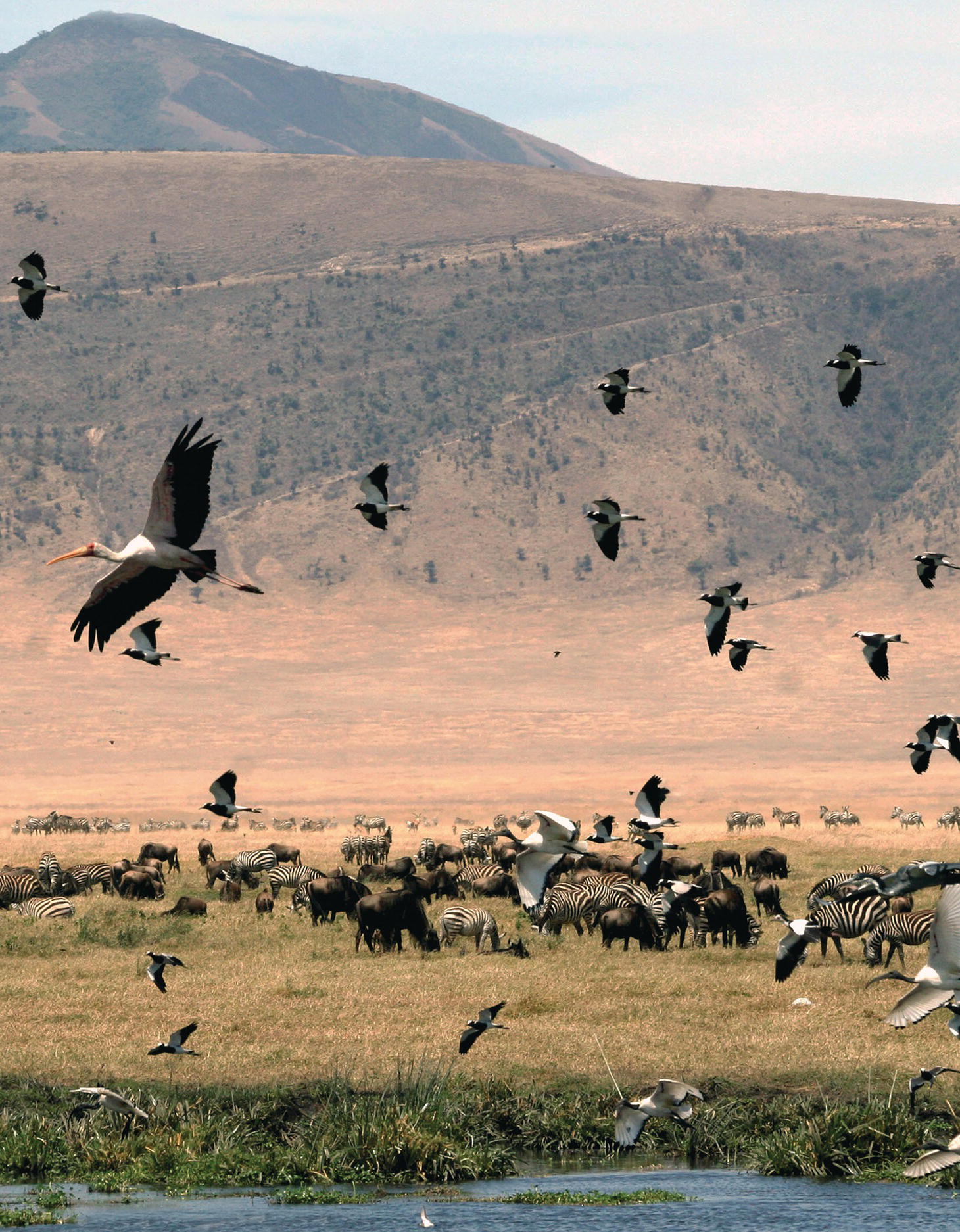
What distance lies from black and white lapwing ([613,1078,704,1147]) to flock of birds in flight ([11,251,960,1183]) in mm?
19

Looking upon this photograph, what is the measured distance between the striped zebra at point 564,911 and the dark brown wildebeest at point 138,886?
11.6 m

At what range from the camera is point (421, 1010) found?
1144 inches

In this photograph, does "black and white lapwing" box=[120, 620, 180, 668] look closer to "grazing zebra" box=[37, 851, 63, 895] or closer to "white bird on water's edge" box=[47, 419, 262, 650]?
"white bird on water's edge" box=[47, 419, 262, 650]

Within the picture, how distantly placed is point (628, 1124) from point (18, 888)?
81.5 feet

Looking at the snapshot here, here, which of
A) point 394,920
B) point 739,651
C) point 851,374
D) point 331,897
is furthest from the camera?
point 331,897

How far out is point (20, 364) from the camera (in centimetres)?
18788

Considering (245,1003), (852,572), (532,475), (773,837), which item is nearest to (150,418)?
(532,475)

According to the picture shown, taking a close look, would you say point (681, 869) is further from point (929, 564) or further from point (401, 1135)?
point (929, 564)

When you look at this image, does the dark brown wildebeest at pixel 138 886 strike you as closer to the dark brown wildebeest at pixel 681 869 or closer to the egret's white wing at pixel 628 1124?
the dark brown wildebeest at pixel 681 869

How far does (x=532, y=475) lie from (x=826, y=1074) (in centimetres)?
15289

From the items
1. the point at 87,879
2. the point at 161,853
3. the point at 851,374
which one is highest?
the point at 851,374

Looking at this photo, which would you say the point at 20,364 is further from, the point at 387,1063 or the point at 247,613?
the point at 387,1063

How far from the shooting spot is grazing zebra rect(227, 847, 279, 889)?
4831 cm

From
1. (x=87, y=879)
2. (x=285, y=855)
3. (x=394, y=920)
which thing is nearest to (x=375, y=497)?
(x=394, y=920)
